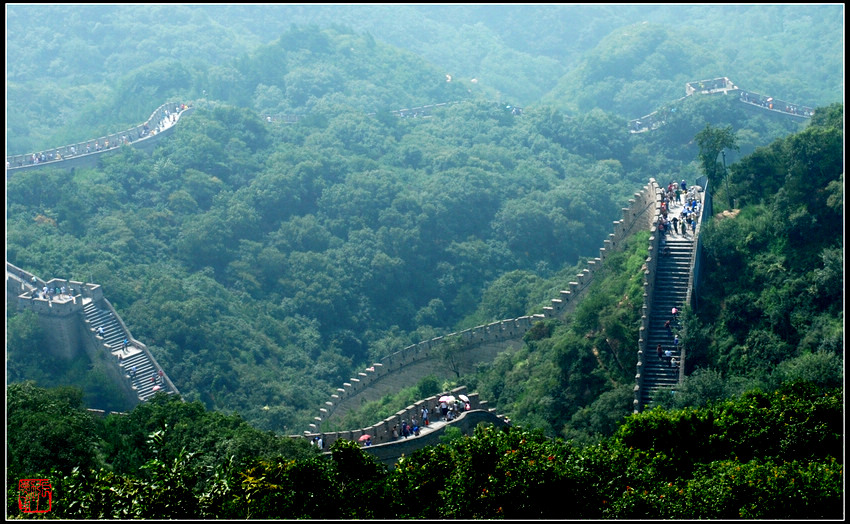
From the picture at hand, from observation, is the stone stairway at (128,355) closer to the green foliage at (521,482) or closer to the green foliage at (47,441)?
the green foliage at (47,441)

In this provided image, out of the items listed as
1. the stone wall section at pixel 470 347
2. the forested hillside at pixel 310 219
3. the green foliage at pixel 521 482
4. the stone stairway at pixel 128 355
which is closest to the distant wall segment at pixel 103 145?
the forested hillside at pixel 310 219

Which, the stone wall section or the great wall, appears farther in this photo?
the stone wall section

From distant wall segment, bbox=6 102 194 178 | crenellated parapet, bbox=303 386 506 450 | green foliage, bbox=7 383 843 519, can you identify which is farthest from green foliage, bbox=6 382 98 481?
distant wall segment, bbox=6 102 194 178

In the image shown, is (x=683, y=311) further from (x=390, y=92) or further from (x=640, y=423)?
(x=390, y=92)

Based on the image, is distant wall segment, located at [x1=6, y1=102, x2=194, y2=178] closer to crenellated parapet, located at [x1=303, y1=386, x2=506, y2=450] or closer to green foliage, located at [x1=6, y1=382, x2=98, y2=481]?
crenellated parapet, located at [x1=303, y1=386, x2=506, y2=450]

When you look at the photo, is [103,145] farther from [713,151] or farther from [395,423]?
[395,423]

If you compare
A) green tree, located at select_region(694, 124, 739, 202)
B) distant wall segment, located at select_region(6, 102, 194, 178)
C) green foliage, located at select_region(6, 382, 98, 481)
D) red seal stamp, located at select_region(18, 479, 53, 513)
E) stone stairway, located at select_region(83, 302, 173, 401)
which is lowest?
red seal stamp, located at select_region(18, 479, 53, 513)

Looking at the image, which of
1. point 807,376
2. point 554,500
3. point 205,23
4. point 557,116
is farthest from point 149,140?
point 554,500
